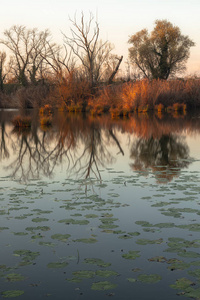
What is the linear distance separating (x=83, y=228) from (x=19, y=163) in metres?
6.05

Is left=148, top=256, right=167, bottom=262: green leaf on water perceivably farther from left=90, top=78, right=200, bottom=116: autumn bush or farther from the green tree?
the green tree

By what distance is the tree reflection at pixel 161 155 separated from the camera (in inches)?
387

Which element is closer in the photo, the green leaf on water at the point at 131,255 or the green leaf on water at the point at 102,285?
the green leaf on water at the point at 102,285

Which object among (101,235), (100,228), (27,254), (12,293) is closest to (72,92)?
(100,228)

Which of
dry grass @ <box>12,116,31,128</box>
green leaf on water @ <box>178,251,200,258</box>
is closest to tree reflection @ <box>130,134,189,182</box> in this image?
green leaf on water @ <box>178,251,200,258</box>

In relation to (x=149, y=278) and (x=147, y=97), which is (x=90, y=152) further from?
(x=147, y=97)

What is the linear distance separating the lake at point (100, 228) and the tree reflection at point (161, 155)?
0.18 ft

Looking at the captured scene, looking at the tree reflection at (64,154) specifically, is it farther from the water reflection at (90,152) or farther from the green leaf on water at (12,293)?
the green leaf on water at (12,293)

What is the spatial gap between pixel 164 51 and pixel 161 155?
59.0 metres

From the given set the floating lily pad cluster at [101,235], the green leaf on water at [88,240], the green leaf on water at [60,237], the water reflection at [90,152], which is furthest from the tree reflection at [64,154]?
the green leaf on water at [88,240]

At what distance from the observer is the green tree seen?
2662 inches

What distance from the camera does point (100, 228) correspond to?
5438 millimetres

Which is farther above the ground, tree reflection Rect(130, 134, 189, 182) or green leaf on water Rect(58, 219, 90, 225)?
tree reflection Rect(130, 134, 189, 182)

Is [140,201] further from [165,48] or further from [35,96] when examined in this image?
A: [165,48]
